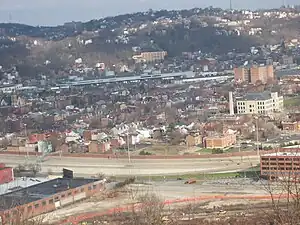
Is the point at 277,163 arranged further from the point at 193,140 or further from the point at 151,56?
the point at 151,56

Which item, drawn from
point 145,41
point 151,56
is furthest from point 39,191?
point 145,41

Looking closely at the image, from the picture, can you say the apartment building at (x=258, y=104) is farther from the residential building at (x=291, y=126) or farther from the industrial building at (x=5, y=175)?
the industrial building at (x=5, y=175)

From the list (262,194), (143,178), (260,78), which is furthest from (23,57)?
(262,194)

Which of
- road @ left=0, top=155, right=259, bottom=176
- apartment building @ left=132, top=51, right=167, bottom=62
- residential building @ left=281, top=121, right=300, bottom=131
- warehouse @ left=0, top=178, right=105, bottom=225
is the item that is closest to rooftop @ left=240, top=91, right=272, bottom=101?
residential building @ left=281, top=121, right=300, bottom=131

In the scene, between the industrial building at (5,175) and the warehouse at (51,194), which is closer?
the warehouse at (51,194)

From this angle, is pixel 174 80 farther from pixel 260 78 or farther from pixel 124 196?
pixel 124 196

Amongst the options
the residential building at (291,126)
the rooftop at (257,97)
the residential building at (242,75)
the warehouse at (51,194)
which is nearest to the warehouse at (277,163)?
the warehouse at (51,194)
